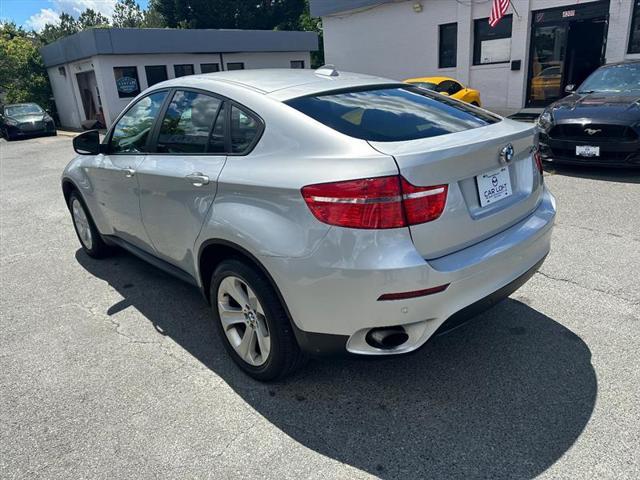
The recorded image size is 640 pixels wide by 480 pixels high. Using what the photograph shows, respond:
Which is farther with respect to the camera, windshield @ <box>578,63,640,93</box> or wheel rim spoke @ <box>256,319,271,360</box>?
windshield @ <box>578,63,640,93</box>

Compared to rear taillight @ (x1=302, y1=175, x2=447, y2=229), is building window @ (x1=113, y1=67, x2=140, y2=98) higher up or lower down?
higher up

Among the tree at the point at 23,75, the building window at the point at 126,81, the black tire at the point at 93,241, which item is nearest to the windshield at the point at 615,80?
the black tire at the point at 93,241

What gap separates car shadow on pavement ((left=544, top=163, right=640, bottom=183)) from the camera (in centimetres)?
673

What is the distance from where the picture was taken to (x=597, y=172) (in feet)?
23.7

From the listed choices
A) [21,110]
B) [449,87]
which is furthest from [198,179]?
[21,110]

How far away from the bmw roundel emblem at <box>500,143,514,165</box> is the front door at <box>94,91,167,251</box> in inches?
91.2

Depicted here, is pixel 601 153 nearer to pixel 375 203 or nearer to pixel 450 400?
pixel 450 400

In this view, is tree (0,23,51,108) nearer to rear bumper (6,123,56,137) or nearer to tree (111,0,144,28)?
rear bumper (6,123,56,137)

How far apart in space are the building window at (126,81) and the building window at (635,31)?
1874 centimetres

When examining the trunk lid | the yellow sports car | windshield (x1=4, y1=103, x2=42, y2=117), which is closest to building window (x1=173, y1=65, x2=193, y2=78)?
windshield (x1=4, y1=103, x2=42, y2=117)

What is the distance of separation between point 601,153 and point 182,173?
5.90m

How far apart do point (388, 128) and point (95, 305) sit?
2.86 meters

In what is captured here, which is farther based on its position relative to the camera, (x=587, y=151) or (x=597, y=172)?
(x=597, y=172)

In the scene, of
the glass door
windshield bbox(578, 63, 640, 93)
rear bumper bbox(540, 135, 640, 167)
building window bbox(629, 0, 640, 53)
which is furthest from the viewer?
the glass door
